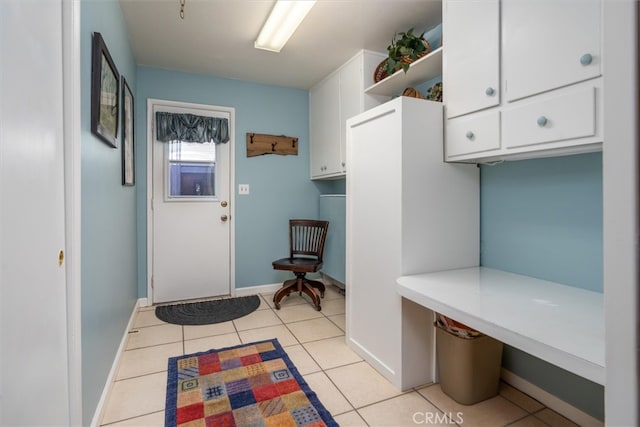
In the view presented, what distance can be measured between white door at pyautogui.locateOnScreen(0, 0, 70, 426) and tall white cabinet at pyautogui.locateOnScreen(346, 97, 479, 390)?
5.04ft

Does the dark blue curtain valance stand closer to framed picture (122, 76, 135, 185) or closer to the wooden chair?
framed picture (122, 76, 135, 185)

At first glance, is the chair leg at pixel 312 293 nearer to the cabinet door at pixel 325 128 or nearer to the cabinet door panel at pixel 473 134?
the cabinet door at pixel 325 128

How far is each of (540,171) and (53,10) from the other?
2.22m

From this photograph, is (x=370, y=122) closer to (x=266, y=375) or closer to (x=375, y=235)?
(x=375, y=235)

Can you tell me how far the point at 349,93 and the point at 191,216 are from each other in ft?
6.93

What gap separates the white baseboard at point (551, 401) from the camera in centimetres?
152

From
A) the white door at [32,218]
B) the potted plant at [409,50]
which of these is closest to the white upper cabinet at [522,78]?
the potted plant at [409,50]

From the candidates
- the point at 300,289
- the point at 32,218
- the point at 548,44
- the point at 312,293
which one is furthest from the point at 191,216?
the point at 548,44

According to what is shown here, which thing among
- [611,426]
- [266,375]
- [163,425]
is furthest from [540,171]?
[163,425]

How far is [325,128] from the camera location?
354 centimetres

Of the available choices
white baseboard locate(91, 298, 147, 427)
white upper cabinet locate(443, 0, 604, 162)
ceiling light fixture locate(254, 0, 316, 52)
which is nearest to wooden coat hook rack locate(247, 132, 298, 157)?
ceiling light fixture locate(254, 0, 316, 52)

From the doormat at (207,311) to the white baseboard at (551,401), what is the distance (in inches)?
86.6

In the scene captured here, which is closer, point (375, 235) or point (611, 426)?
point (611, 426)

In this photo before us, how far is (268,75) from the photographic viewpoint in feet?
11.5
